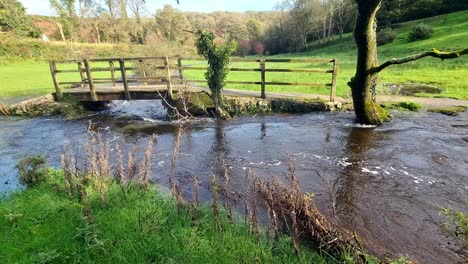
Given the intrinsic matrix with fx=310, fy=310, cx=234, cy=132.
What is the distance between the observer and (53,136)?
35.1ft

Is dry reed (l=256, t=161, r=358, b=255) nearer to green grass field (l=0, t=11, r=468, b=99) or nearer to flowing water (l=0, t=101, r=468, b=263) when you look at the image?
flowing water (l=0, t=101, r=468, b=263)

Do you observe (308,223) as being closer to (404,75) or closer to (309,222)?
(309,222)

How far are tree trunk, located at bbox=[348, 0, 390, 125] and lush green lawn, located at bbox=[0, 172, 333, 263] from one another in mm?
7039

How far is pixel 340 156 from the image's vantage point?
310 inches

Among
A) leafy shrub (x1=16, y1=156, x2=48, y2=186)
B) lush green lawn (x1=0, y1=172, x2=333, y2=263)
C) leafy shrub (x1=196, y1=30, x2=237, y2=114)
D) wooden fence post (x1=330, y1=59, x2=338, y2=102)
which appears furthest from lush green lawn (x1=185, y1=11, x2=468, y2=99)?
leafy shrub (x1=16, y1=156, x2=48, y2=186)

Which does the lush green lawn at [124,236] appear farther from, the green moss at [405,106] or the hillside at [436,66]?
the hillside at [436,66]

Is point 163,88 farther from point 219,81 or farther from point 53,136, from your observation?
point 53,136

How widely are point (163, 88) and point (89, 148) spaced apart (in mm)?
7902

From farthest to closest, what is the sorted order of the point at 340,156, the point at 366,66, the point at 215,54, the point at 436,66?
the point at 436,66
the point at 215,54
the point at 366,66
the point at 340,156

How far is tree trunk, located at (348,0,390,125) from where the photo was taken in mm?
8844

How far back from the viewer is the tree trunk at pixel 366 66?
8.84 m

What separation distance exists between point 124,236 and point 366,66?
27.3 ft

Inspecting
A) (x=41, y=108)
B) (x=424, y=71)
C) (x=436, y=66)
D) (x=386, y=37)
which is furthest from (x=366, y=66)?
(x=386, y=37)

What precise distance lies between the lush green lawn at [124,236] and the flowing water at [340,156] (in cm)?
134
